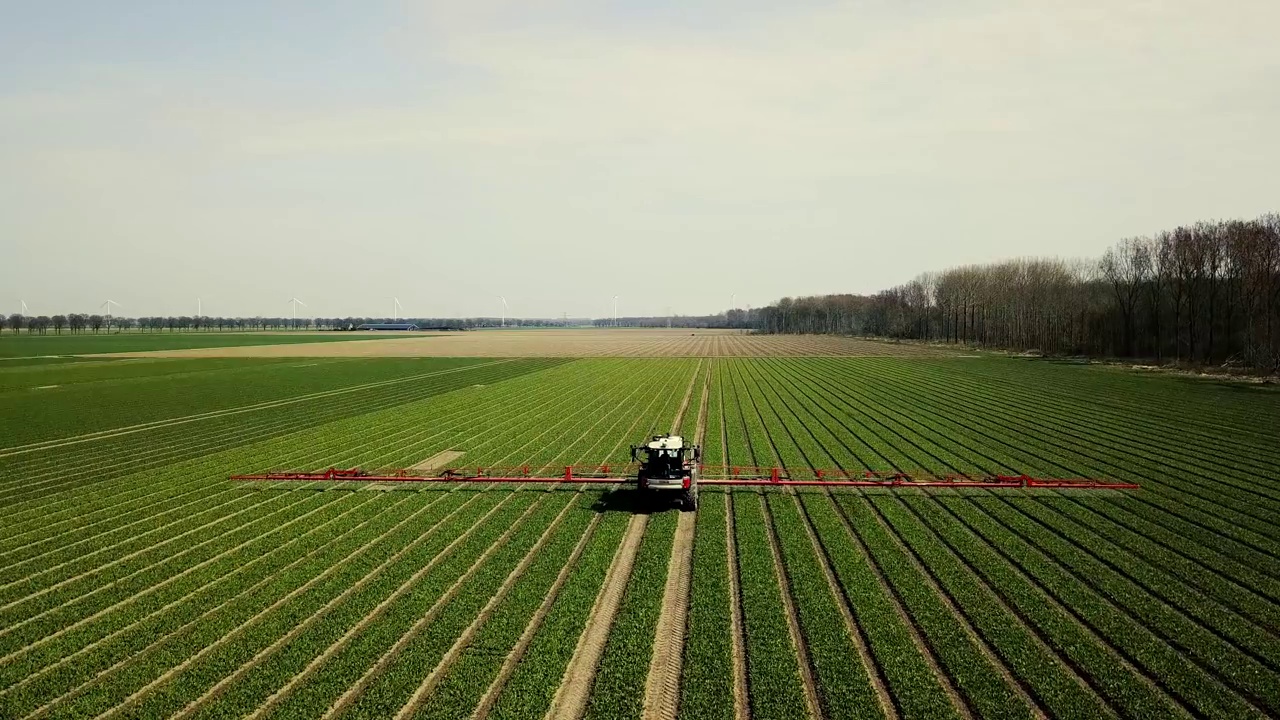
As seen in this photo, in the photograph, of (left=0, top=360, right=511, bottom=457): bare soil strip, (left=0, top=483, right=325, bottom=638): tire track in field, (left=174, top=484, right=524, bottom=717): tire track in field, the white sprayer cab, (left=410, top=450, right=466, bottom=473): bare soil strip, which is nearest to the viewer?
(left=174, top=484, right=524, bottom=717): tire track in field

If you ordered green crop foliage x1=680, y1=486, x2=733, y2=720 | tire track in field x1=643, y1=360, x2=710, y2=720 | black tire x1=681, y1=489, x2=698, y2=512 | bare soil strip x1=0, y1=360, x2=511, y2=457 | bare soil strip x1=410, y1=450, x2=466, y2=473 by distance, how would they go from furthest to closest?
bare soil strip x1=0, y1=360, x2=511, y2=457
bare soil strip x1=410, y1=450, x2=466, y2=473
black tire x1=681, y1=489, x2=698, y2=512
tire track in field x1=643, y1=360, x2=710, y2=720
green crop foliage x1=680, y1=486, x2=733, y2=720

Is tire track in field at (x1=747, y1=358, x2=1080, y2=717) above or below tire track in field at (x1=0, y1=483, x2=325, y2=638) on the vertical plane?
below

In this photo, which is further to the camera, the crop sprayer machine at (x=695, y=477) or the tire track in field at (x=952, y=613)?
the crop sprayer machine at (x=695, y=477)

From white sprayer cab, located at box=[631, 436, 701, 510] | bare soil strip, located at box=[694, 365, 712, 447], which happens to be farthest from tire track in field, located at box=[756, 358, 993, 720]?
bare soil strip, located at box=[694, 365, 712, 447]

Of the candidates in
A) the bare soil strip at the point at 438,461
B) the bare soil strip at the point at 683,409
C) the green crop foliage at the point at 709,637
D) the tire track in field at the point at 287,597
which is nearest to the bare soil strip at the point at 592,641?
the green crop foliage at the point at 709,637

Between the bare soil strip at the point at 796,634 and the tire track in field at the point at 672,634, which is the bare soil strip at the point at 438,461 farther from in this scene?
the bare soil strip at the point at 796,634

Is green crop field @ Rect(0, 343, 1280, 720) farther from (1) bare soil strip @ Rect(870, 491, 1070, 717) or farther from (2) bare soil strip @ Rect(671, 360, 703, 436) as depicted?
(2) bare soil strip @ Rect(671, 360, 703, 436)

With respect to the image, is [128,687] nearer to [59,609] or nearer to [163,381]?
[59,609]
